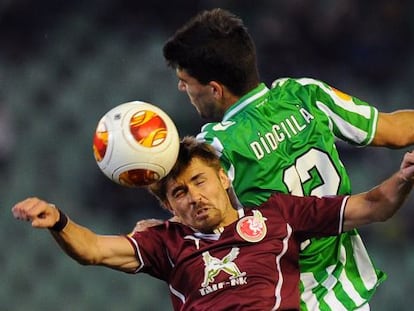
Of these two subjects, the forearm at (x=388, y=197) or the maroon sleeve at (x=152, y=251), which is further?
the maroon sleeve at (x=152, y=251)

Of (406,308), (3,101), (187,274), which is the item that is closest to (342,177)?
(187,274)

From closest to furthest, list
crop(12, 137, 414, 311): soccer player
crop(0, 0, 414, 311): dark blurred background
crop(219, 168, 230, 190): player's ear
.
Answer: crop(12, 137, 414, 311): soccer player
crop(219, 168, 230, 190): player's ear
crop(0, 0, 414, 311): dark blurred background

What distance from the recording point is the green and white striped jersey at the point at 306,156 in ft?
8.73

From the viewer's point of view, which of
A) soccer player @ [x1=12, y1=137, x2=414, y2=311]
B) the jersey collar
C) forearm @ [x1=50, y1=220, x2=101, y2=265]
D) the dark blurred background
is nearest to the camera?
forearm @ [x1=50, y1=220, x2=101, y2=265]

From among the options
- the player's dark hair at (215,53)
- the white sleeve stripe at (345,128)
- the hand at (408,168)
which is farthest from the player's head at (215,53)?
the hand at (408,168)

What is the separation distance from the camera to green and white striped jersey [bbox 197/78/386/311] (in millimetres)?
2662

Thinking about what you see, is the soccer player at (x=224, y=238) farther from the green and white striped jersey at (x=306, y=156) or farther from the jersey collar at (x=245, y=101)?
the jersey collar at (x=245, y=101)

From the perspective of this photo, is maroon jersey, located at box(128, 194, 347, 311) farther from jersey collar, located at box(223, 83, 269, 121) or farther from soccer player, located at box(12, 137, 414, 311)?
jersey collar, located at box(223, 83, 269, 121)

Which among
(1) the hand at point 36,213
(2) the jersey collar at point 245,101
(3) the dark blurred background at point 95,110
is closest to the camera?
(1) the hand at point 36,213

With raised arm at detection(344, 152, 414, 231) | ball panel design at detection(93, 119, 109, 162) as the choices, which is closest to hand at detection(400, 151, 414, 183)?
raised arm at detection(344, 152, 414, 231)

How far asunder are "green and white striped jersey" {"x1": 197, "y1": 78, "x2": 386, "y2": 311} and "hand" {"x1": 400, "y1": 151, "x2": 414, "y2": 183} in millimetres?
303

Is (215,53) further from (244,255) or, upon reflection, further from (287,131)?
(244,255)

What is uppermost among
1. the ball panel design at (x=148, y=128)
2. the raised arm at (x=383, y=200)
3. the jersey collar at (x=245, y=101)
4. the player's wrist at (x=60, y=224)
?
the ball panel design at (x=148, y=128)

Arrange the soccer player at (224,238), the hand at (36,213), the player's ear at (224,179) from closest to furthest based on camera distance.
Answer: the hand at (36,213) → the soccer player at (224,238) → the player's ear at (224,179)
